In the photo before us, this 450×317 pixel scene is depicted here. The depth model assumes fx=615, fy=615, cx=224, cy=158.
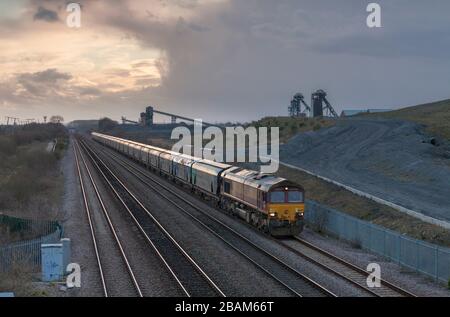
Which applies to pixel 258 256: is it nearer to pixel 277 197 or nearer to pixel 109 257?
pixel 277 197

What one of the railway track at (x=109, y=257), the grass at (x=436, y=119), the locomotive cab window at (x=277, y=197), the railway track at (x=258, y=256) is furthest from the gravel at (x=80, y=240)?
the grass at (x=436, y=119)

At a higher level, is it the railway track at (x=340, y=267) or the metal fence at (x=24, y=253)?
the metal fence at (x=24, y=253)

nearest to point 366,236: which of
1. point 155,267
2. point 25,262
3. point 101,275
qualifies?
point 155,267

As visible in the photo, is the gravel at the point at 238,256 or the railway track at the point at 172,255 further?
the gravel at the point at 238,256

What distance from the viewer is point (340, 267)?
81.5 ft

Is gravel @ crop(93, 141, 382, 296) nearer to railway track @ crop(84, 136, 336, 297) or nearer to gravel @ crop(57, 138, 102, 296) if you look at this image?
railway track @ crop(84, 136, 336, 297)

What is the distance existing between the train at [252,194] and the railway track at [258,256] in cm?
147

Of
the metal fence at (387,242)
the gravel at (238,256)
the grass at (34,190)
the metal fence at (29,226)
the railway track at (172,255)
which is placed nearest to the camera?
the railway track at (172,255)

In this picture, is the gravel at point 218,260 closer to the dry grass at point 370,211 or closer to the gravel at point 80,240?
the gravel at point 80,240

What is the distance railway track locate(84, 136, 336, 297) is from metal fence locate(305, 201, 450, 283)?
4974 millimetres

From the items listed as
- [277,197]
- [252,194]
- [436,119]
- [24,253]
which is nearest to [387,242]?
[277,197]

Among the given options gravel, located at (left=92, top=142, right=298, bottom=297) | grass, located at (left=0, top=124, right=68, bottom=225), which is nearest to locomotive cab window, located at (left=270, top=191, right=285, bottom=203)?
gravel, located at (left=92, top=142, right=298, bottom=297)

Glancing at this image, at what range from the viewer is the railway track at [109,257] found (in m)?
21.2

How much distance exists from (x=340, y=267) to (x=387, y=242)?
3468 mm
